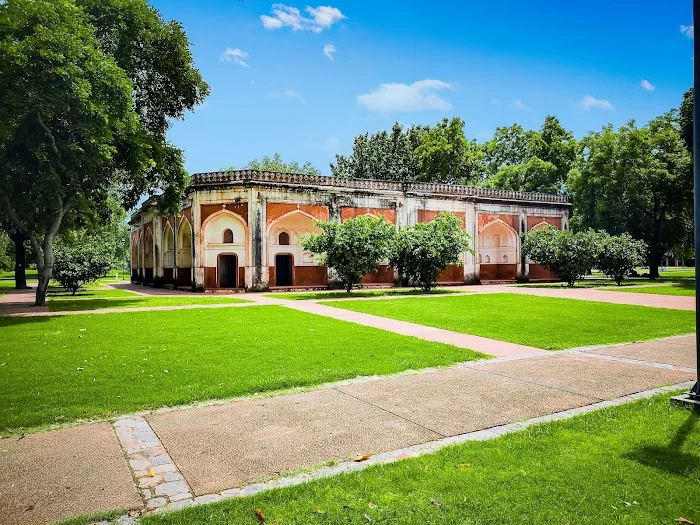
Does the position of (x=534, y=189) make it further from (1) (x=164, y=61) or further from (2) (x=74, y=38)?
(2) (x=74, y=38)

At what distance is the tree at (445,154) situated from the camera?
1743 inches

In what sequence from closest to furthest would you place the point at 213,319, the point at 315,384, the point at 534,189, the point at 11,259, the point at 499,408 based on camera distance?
the point at 499,408
the point at 315,384
the point at 213,319
the point at 534,189
the point at 11,259

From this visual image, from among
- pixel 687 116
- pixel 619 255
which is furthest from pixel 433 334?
pixel 687 116

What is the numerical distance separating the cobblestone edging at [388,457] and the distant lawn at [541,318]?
13.4 ft

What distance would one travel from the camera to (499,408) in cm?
543

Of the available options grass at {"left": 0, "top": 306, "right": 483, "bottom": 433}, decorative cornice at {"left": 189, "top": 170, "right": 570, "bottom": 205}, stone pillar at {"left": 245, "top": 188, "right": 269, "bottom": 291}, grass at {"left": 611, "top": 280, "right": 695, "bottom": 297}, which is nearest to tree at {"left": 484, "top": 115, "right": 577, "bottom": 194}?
decorative cornice at {"left": 189, "top": 170, "right": 570, "bottom": 205}

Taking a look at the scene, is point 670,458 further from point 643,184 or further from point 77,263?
point 643,184

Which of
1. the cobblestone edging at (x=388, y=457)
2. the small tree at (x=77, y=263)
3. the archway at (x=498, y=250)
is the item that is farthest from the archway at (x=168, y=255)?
the cobblestone edging at (x=388, y=457)

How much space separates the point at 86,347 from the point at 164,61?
14091mm

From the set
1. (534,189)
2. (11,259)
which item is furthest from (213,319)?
(11,259)

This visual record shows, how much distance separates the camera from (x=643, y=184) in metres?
30.8

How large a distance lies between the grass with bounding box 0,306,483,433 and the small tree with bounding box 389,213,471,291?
36.6 ft

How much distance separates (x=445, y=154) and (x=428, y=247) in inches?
918

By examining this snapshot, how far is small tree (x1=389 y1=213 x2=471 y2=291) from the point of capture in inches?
913
